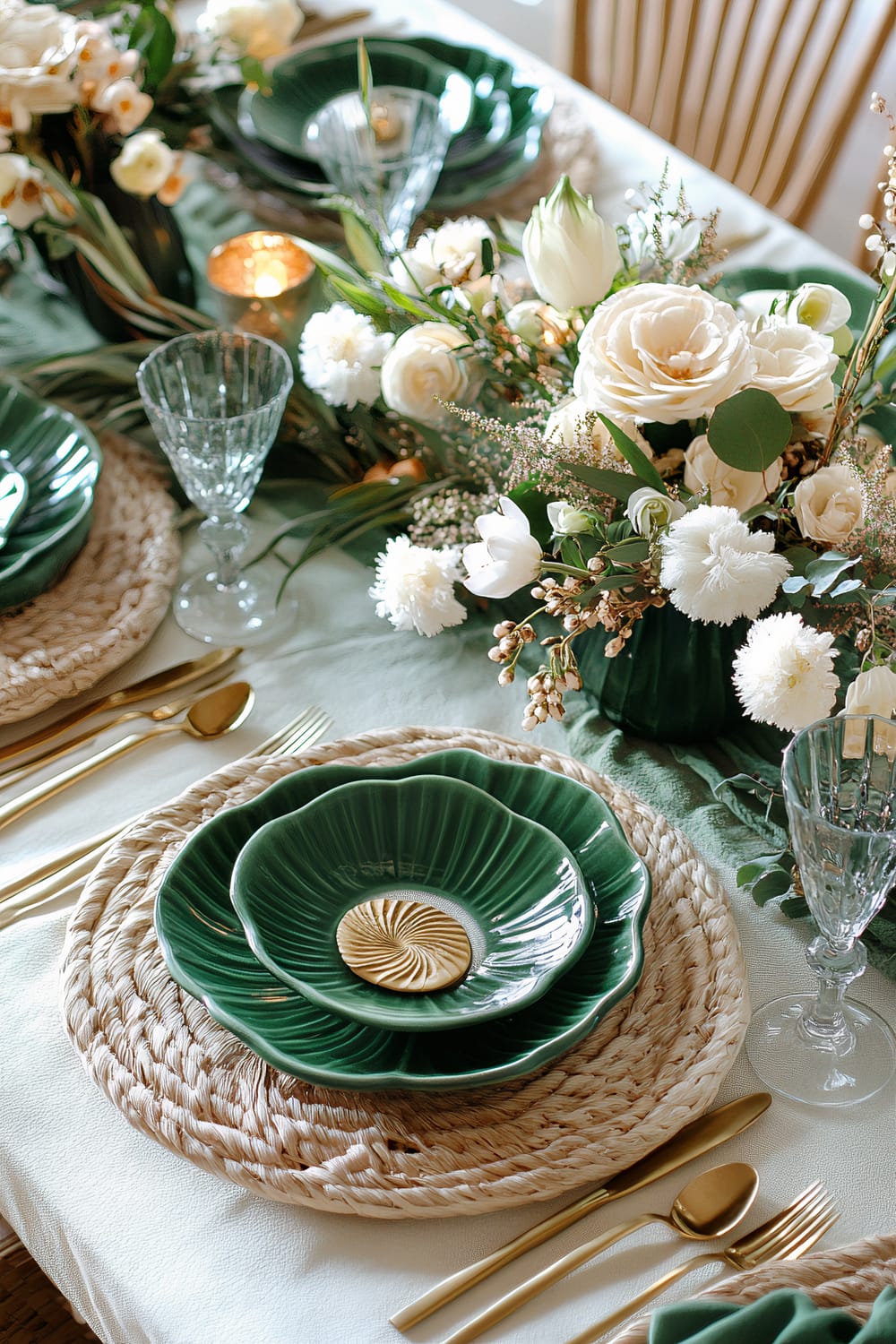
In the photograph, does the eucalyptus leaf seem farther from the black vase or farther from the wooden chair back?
the wooden chair back

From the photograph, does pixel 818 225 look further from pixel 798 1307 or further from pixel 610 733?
→ pixel 798 1307

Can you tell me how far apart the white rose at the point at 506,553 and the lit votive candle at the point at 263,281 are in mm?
409

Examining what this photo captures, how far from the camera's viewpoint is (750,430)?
0.67m

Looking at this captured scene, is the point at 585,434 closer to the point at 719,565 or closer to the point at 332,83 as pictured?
the point at 719,565

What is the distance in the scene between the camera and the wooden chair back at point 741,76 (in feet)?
5.05

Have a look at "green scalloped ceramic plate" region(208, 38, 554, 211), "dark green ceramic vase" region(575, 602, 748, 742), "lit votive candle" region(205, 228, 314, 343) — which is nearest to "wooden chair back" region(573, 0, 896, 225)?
"green scalloped ceramic plate" region(208, 38, 554, 211)

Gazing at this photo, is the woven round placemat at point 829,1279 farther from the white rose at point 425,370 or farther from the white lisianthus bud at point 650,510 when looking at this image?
the white rose at point 425,370

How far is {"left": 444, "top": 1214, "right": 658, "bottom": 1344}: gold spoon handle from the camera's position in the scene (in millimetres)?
539

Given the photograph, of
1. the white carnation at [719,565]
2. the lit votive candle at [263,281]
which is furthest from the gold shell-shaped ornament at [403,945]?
the lit votive candle at [263,281]

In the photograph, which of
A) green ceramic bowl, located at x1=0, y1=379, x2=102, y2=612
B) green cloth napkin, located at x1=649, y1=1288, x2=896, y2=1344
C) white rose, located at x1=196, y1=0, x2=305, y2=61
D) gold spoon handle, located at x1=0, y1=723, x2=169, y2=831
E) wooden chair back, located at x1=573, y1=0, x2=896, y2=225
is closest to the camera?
green cloth napkin, located at x1=649, y1=1288, x2=896, y2=1344

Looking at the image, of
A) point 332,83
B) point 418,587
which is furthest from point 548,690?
point 332,83

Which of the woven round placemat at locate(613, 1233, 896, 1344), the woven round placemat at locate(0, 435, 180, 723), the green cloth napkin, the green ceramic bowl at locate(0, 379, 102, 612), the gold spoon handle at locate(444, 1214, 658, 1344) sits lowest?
the woven round placemat at locate(0, 435, 180, 723)

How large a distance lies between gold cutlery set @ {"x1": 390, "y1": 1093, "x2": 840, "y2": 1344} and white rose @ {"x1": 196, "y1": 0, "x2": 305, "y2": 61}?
1115mm

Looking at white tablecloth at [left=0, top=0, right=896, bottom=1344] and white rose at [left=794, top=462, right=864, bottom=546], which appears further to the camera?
white rose at [left=794, top=462, right=864, bottom=546]
